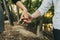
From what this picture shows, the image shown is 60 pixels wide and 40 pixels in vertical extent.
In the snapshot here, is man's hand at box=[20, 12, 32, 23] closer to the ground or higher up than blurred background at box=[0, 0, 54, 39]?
higher up

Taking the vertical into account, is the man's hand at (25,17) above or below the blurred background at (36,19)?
above

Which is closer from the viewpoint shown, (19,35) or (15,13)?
(19,35)

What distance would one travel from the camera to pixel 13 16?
1047 cm

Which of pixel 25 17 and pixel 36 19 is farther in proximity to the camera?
pixel 36 19

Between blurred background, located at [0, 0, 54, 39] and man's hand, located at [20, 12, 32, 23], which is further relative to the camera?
blurred background, located at [0, 0, 54, 39]

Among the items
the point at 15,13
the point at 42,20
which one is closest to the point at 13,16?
the point at 15,13

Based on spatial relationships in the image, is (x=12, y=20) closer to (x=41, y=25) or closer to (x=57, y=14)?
(x=41, y=25)

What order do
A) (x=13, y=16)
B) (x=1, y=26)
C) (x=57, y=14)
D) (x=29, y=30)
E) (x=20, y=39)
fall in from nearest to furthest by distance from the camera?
(x=57, y=14), (x=1, y=26), (x=20, y=39), (x=29, y=30), (x=13, y=16)

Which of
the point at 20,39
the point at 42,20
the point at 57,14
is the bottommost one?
the point at 20,39

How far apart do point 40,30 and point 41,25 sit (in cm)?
18

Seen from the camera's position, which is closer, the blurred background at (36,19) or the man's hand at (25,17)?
the man's hand at (25,17)

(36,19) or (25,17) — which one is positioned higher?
(25,17)

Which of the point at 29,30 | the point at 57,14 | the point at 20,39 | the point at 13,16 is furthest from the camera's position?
the point at 13,16

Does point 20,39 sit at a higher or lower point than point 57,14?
lower
